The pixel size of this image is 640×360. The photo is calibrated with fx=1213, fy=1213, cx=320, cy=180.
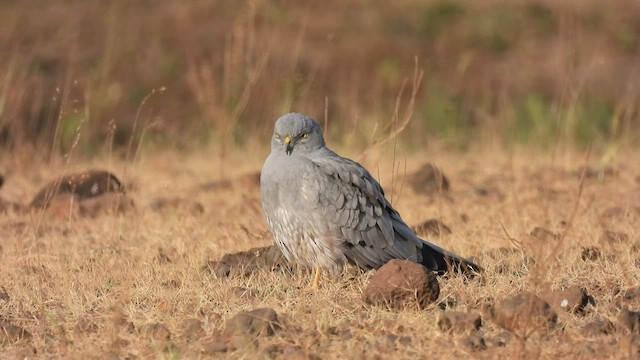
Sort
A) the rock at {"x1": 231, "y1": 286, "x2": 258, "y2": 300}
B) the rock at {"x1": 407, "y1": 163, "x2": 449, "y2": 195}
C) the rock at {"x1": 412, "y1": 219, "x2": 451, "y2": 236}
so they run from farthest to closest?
the rock at {"x1": 407, "y1": 163, "x2": 449, "y2": 195} < the rock at {"x1": 412, "y1": 219, "x2": 451, "y2": 236} < the rock at {"x1": 231, "y1": 286, "x2": 258, "y2": 300}

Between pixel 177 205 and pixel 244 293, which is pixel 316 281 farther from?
pixel 177 205

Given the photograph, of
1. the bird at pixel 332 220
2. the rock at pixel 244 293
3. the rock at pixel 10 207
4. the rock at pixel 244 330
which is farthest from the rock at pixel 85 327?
the rock at pixel 10 207

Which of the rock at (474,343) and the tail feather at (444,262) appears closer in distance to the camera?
the rock at (474,343)

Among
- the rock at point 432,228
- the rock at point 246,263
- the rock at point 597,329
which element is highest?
the rock at point 597,329

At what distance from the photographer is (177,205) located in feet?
28.9

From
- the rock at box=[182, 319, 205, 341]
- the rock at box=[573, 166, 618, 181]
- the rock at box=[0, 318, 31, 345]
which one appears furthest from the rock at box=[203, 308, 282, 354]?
the rock at box=[573, 166, 618, 181]

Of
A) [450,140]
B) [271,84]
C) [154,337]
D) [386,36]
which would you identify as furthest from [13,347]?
[386,36]

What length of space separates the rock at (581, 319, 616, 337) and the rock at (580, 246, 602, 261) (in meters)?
1.44

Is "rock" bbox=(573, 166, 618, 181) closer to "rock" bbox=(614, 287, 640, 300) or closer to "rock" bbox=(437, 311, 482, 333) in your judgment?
"rock" bbox=(614, 287, 640, 300)

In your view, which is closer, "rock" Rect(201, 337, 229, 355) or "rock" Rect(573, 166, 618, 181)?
"rock" Rect(201, 337, 229, 355)

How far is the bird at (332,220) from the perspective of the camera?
6125mm

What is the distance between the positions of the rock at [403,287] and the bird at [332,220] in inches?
24.9

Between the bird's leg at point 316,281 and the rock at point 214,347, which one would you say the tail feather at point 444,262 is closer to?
the bird's leg at point 316,281

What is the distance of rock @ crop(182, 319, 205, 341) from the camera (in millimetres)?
5117
